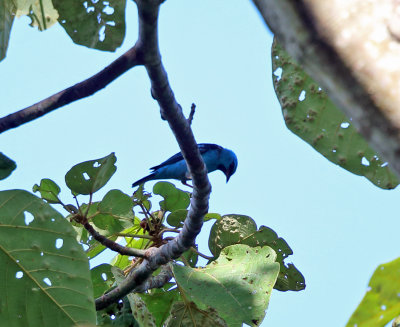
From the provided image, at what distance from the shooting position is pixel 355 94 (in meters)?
0.64

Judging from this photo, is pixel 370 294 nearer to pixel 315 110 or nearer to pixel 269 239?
pixel 315 110

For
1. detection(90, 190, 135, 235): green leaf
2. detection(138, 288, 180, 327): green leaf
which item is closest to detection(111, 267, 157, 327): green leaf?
detection(138, 288, 180, 327): green leaf

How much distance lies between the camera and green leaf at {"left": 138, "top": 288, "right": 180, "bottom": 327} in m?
3.06

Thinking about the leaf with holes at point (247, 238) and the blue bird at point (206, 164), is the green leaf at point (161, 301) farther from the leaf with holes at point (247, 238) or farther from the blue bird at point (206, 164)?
the blue bird at point (206, 164)

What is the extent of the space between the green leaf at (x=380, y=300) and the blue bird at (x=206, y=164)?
620cm

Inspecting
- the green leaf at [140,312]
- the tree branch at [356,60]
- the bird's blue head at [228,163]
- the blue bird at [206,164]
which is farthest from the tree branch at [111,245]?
the bird's blue head at [228,163]

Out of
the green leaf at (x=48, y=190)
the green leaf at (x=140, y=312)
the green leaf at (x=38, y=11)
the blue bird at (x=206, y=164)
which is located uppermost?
the blue bird at (x=206, y=164)

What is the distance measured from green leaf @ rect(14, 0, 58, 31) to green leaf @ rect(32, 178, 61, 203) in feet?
2.68

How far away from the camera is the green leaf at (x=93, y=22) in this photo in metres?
2.61

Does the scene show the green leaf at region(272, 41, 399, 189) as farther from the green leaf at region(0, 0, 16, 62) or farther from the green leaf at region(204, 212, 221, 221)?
the green leaf at region(204, 212, 221, 221)

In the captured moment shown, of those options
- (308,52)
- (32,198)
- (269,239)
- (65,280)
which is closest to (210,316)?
(269,239)

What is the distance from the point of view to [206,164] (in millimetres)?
9305

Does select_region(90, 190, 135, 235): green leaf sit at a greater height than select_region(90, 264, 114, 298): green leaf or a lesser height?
greater

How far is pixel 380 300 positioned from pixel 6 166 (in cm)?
152
